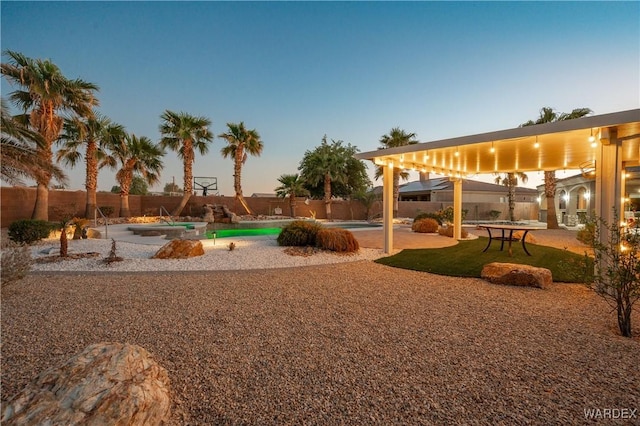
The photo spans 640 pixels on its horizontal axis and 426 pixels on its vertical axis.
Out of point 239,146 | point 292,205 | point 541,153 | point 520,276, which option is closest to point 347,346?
point 520,276

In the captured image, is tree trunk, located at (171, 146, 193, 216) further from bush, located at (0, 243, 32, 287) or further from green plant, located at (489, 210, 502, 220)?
green plant, located at (489, 210, 502, 220)

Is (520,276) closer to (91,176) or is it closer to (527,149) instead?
(527,149)

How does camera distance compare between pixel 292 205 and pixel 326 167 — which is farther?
pixel 326 167

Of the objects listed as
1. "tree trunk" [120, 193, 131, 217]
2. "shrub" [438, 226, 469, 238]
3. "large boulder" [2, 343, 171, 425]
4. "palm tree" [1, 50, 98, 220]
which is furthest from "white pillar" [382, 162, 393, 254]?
"tree trunk" [120, 193, 131, 217]

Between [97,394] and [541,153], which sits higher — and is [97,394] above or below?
below

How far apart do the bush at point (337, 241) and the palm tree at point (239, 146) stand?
15580mm

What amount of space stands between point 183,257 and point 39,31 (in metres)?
11.8

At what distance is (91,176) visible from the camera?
16.9 metres

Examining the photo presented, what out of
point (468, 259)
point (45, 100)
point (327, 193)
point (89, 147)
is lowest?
point (468, 259)

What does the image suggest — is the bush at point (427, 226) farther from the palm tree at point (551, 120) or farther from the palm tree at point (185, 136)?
the palm tree at point (185, 136)

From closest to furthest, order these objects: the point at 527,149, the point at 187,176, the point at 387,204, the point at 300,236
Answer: the point at 527,149 < the point at 387,204 < the point at 300,236 < the point at 187,176

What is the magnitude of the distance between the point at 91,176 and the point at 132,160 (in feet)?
10.2

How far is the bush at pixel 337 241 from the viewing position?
27.7 feet

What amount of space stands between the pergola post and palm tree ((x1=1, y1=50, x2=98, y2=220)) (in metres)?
17.2
